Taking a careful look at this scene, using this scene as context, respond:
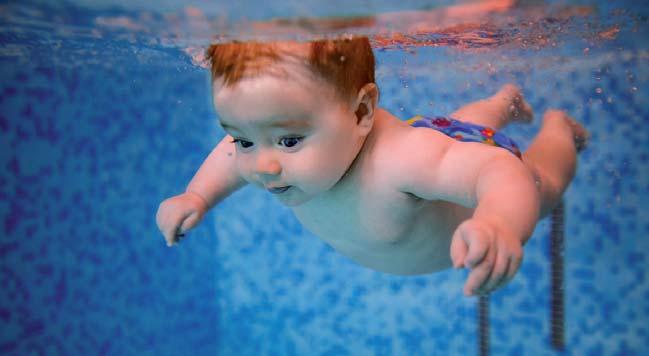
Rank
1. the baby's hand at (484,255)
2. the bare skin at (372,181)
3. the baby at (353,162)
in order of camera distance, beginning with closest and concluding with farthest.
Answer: the baby's hand at (484,255) → the bare skin at (372,181) → the baby at (353,162)

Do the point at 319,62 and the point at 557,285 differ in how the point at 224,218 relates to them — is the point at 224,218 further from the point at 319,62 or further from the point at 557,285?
the point at 319,62

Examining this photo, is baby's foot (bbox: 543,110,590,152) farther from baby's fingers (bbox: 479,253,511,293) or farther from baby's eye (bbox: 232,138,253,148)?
baby's fingers (bbox: 479,253,511,293)

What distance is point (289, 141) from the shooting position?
1562 millimetres

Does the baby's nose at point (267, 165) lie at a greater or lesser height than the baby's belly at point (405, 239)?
greater

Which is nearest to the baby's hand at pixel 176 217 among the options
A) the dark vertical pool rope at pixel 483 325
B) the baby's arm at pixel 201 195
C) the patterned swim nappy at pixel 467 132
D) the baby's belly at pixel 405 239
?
the baby's arm at pixel 201 195

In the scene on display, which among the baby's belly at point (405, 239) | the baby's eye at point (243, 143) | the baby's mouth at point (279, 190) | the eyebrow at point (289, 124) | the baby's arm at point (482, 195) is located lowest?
the baby's belly at point (405, 239)

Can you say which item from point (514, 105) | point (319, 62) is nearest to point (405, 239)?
point (319, 62)

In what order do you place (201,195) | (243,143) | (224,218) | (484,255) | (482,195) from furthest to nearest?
(224,218)
(201,195)
(243,143)
(482,195)
(484,255)

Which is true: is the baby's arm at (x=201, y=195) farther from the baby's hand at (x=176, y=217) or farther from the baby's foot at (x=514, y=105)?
the baby's foot at (x=514, y=105)

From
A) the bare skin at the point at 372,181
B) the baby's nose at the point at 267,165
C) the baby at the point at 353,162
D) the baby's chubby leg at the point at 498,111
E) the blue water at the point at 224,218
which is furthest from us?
the blue water at the point at 224,218

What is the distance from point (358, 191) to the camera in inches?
70.6

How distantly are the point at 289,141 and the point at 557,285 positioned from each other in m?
2.25

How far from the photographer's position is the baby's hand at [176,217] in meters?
1.85

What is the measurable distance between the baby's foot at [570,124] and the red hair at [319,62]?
1.22 meters
